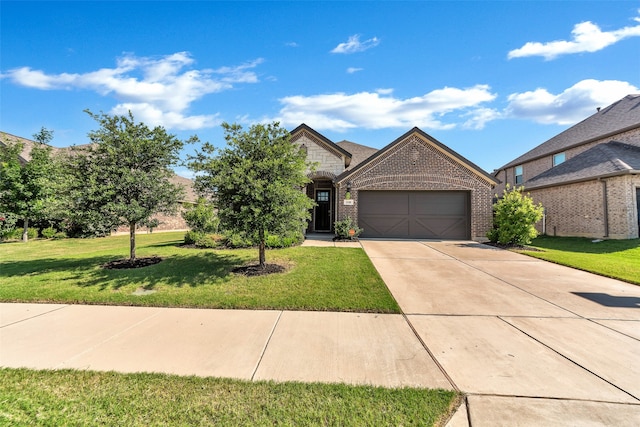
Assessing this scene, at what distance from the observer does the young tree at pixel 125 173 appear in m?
6.81

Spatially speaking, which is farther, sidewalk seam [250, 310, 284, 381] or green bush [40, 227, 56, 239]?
green bush [40, 227, 56, 239]

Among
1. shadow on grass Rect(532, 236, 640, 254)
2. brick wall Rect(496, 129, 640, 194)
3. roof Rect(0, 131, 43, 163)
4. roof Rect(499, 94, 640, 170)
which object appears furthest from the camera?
roof Rect(0, 131, 43, 163)

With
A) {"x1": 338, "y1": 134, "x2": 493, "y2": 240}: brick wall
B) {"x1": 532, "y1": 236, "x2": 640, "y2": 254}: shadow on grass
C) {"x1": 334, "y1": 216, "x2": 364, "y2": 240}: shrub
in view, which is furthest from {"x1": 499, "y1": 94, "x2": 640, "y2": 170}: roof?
{"x1": 334, "y1": 216, "x2": 364, "y2": 240}: shrub

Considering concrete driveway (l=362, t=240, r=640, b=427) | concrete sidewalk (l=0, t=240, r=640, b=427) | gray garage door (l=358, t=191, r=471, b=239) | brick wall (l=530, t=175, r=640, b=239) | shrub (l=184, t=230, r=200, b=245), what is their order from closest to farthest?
concrete driveway (l=362, t=240, r=640, b=427) → concrete sidewalk (l=0, t=240, r=640, b=427) → shrub (l=184, t=230, r=200, b=245) → brick wall (l=530, t=175, r=640, b=239) → gray garage door (l=358, t=191, r=471, b=239)

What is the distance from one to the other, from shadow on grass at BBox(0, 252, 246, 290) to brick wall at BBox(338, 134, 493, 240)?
293 inches

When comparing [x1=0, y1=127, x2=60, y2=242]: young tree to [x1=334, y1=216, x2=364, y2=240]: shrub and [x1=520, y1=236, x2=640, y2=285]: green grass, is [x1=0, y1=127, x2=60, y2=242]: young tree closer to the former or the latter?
[x1=334, y1=216, x2=364, y2=240]: shrub

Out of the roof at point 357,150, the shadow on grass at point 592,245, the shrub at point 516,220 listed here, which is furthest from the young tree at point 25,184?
the shadow on grass at point 592,245

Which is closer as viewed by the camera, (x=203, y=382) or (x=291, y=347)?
(x=203, y=382)

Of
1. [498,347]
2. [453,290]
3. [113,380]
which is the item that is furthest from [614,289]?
[113,380]

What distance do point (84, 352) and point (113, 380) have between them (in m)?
0.94

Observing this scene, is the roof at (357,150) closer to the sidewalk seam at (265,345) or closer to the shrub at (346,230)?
the shrub at (346,230)

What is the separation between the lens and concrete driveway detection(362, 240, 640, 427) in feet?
7.54

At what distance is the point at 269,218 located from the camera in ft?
21.2

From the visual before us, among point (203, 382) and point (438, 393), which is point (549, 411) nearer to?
point (438, 393)
